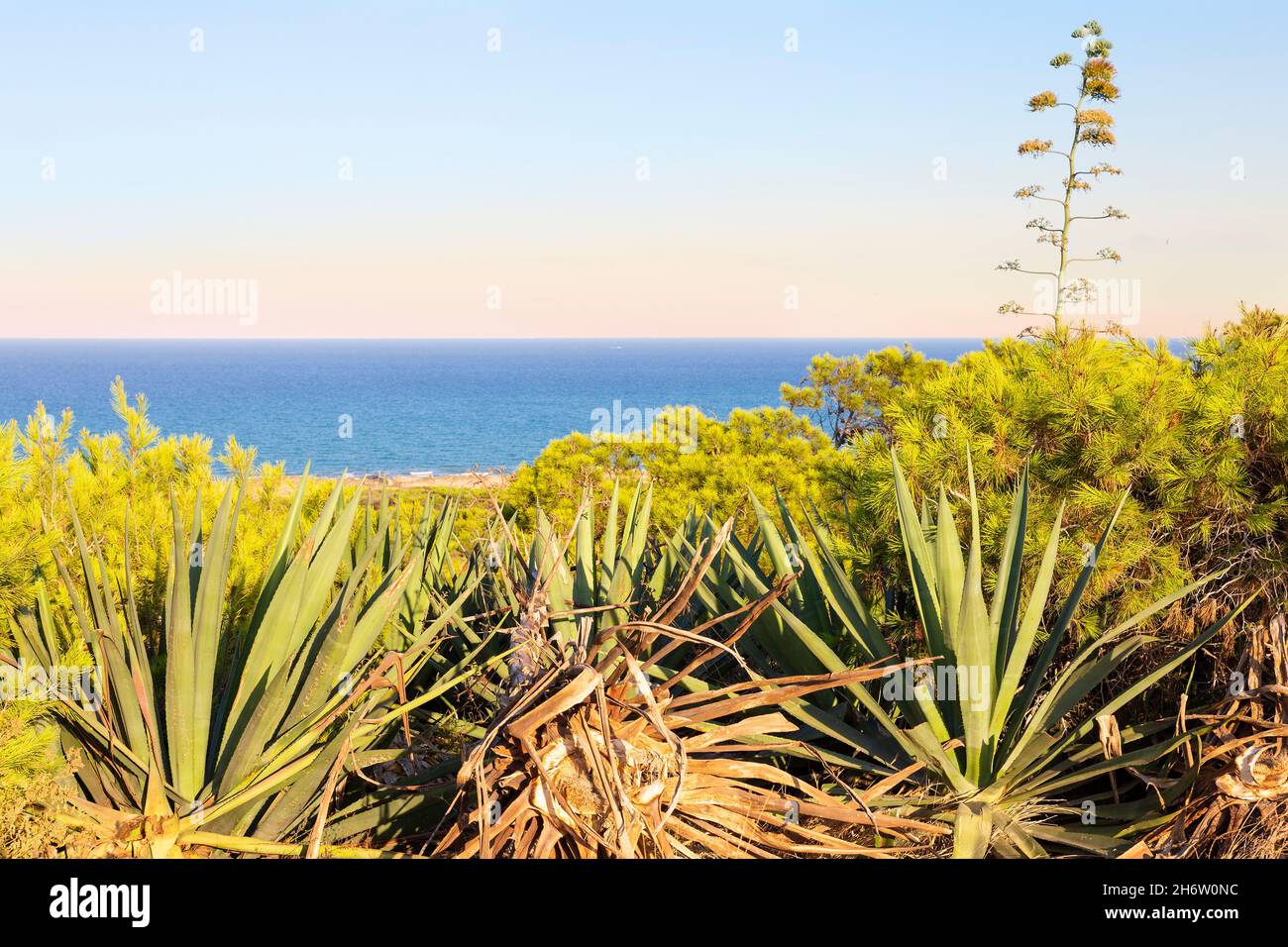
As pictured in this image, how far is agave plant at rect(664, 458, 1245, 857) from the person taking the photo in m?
3.08

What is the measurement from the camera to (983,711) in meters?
3.12

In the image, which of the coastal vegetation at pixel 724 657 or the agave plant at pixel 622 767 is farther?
the coastal vegetation at pixel 724 657

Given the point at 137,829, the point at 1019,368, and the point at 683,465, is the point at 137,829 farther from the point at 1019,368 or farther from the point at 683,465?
the point at 683,465

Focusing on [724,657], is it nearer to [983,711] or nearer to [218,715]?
[983,711]

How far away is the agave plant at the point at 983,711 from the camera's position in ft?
10.1

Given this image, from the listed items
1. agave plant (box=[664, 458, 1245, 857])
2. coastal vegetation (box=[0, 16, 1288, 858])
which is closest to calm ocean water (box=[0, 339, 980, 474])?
coastal vegetation (box=[0, 16, 1288, 858])

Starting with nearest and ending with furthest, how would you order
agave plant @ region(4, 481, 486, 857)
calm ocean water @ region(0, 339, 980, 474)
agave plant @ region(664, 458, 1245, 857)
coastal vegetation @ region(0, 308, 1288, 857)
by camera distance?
coastal vegetation @ region(0, 308, 1288, 857)
agave plant @ region(4, 481, 486, 857)
agave plant @ region(664, 458, 1245, 857)
calm ocean water @ region(0, 339, 980, 474)

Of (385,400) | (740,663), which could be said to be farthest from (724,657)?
(385,400)

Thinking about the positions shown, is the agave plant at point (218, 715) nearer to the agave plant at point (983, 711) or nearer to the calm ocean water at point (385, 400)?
the agave plant at point (983, 711)

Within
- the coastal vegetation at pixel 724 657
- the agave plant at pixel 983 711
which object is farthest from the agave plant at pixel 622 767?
the agave plant at pixel 983 711

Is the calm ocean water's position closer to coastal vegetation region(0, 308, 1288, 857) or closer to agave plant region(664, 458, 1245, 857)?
coastal vegetation region(0, 308, 1288, 857)

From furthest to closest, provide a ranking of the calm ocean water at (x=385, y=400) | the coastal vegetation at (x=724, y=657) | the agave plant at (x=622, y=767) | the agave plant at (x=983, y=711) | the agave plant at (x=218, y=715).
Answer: the calm ocean water at (x=385, y=400) < the agave plant at (x=983, y=711) < the agave plant at (x=218, y=715) < the coastal vegetation at (x=724, y=657) < the agave plant at (x=622, y=767)

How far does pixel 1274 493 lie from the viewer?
13.5 ft

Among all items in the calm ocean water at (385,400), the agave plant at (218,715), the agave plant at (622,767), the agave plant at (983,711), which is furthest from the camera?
the calm ocean water at (385,400)
